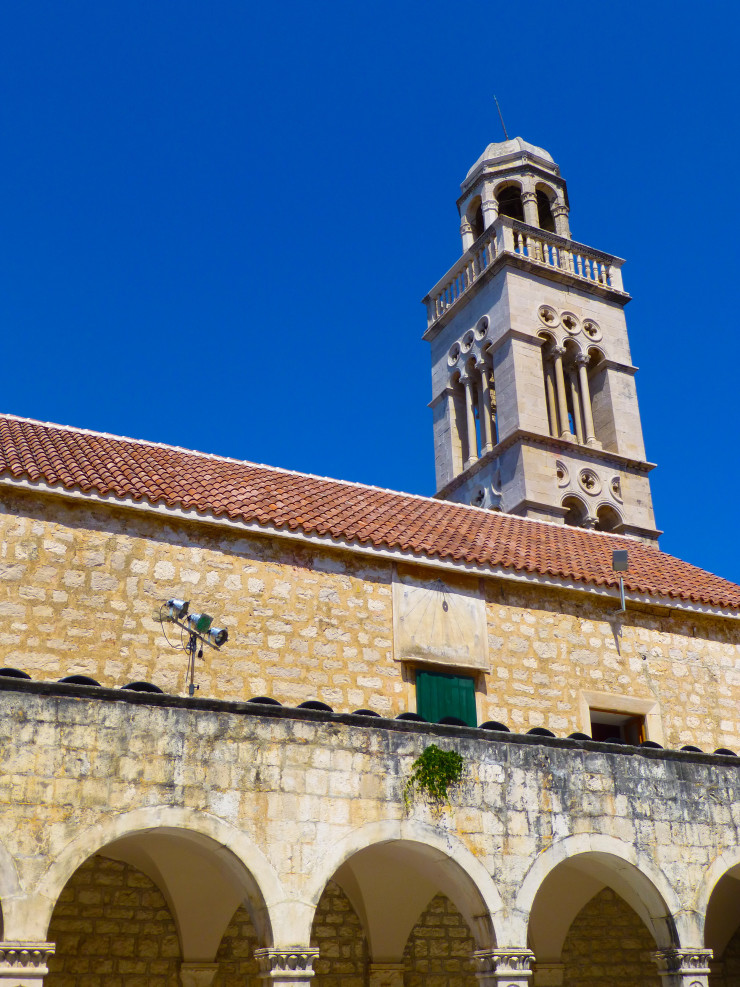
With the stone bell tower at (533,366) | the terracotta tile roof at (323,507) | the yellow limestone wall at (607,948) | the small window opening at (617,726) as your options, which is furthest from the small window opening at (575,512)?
the yellow limestone wall at (607,948)

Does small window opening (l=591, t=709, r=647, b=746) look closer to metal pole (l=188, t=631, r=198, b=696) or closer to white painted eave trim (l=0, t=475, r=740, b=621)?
white painted eave trim (l=0, t=475, r=740, b=621)

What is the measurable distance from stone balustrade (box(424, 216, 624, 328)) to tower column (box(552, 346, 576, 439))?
257cm

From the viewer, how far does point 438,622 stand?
46.3 ft

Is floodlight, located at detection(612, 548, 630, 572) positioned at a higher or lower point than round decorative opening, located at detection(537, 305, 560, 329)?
lower

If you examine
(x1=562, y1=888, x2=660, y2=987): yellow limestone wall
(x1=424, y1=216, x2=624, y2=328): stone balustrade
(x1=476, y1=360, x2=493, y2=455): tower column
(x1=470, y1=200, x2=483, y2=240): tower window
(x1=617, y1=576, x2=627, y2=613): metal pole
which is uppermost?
(x1=470, y1=200, x2=483, y2=240): tower window

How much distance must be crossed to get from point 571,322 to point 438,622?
15984 mm

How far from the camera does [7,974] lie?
7.38 m

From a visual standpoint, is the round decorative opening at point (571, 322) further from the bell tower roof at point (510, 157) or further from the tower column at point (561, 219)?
the bell tower roof at point (510, 157)

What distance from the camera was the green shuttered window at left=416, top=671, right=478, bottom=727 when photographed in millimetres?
13548

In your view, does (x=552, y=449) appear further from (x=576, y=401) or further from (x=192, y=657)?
(x=192, y=657)

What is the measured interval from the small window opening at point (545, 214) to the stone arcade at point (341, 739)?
14.3 meters

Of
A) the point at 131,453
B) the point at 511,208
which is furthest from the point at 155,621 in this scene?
the point at 511,208

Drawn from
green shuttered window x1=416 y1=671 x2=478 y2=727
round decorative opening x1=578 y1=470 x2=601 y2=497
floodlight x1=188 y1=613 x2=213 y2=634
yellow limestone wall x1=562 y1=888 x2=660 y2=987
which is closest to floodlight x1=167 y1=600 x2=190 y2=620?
floodlight x1=188 y1=613 x2=213 y2=634

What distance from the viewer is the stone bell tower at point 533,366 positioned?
25.1 m
